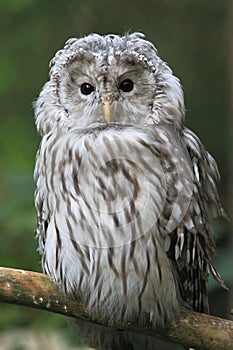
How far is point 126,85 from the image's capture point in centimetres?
385

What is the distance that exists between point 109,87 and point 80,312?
39.9 inches

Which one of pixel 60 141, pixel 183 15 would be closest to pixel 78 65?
pixel 60 141

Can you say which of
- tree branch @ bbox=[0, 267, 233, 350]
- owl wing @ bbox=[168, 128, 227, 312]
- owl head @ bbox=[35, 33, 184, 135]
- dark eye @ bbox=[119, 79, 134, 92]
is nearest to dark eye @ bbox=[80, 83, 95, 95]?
owl head @ bbox=[35, 33, 184, 135]

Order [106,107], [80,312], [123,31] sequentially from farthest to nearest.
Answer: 1. [123,31]
2. [80,312]
3. [106,107]

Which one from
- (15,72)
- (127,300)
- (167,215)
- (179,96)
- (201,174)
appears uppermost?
(15,72)

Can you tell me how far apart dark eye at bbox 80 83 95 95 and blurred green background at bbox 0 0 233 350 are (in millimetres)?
2230

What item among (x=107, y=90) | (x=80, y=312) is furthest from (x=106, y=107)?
(x=80, y=312)

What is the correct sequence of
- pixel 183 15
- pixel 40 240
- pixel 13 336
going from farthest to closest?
pixel 183 15
pixel 13 336
pixel 40 240

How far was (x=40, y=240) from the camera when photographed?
13.9 feet

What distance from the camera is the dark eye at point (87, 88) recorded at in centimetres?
384

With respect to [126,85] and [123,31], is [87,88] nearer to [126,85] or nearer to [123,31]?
[126,85]

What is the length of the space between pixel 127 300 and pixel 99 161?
24.9 inches

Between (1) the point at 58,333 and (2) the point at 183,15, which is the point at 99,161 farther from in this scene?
(2) the point at 183,15

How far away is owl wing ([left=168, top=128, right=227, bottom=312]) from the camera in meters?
3.95
